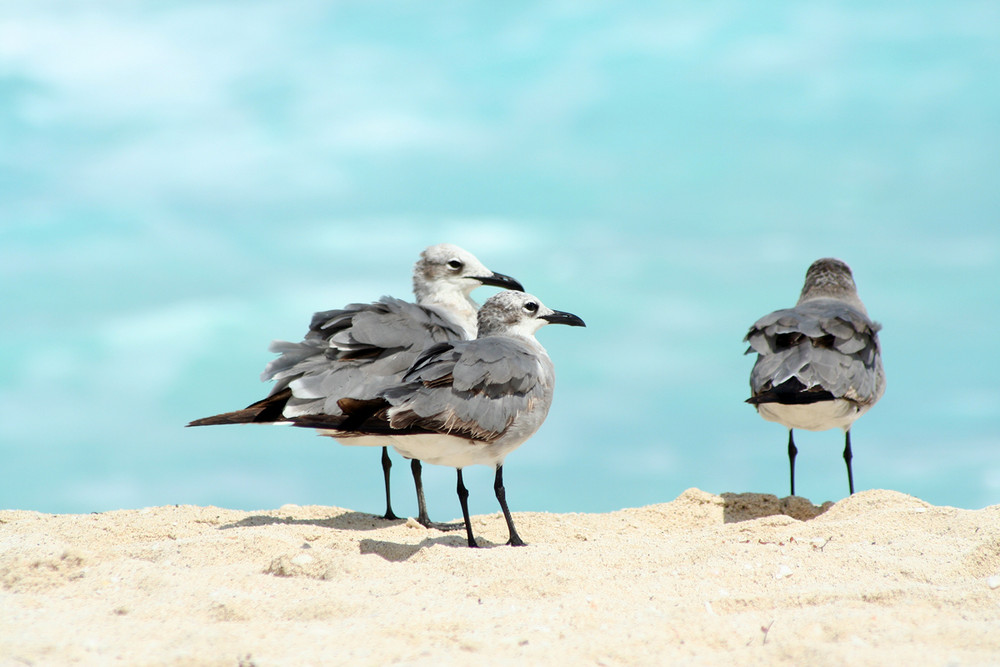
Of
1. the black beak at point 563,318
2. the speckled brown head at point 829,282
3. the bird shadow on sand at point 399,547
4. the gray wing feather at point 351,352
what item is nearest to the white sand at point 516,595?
the bird shadow on sand at point 399,547

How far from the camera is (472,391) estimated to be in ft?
22.6

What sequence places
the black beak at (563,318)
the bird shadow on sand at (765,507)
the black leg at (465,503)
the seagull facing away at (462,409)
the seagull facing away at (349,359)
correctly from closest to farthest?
the seagull facing away at (462,409) → the black leg at (465,503) → the seagull facing away at (349,359) → the black beak at (563,318) → the bird shadow on sand at (765,507)

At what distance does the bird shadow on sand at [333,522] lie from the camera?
27.5 feet

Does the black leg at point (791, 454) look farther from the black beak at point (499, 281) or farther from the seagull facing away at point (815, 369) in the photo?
the black beak at point (499, 281)

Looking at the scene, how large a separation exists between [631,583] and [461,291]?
5.31 metres

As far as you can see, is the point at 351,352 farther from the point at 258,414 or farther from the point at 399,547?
the point at 399,547

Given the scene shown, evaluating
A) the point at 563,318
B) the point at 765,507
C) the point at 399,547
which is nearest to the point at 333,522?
the point at 399,547

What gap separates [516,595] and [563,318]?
3359 mm

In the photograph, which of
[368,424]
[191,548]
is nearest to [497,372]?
[368,424]

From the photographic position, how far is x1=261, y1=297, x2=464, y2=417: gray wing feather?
26.1 ft

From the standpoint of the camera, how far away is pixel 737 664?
4238 mm

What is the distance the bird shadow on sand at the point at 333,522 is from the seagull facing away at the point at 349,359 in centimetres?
29

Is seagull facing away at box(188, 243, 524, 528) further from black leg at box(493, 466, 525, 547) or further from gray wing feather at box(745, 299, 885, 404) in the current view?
gray wing feather at box(745, 299, 885, 404)

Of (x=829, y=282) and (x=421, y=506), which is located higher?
(x=829, y=282)
